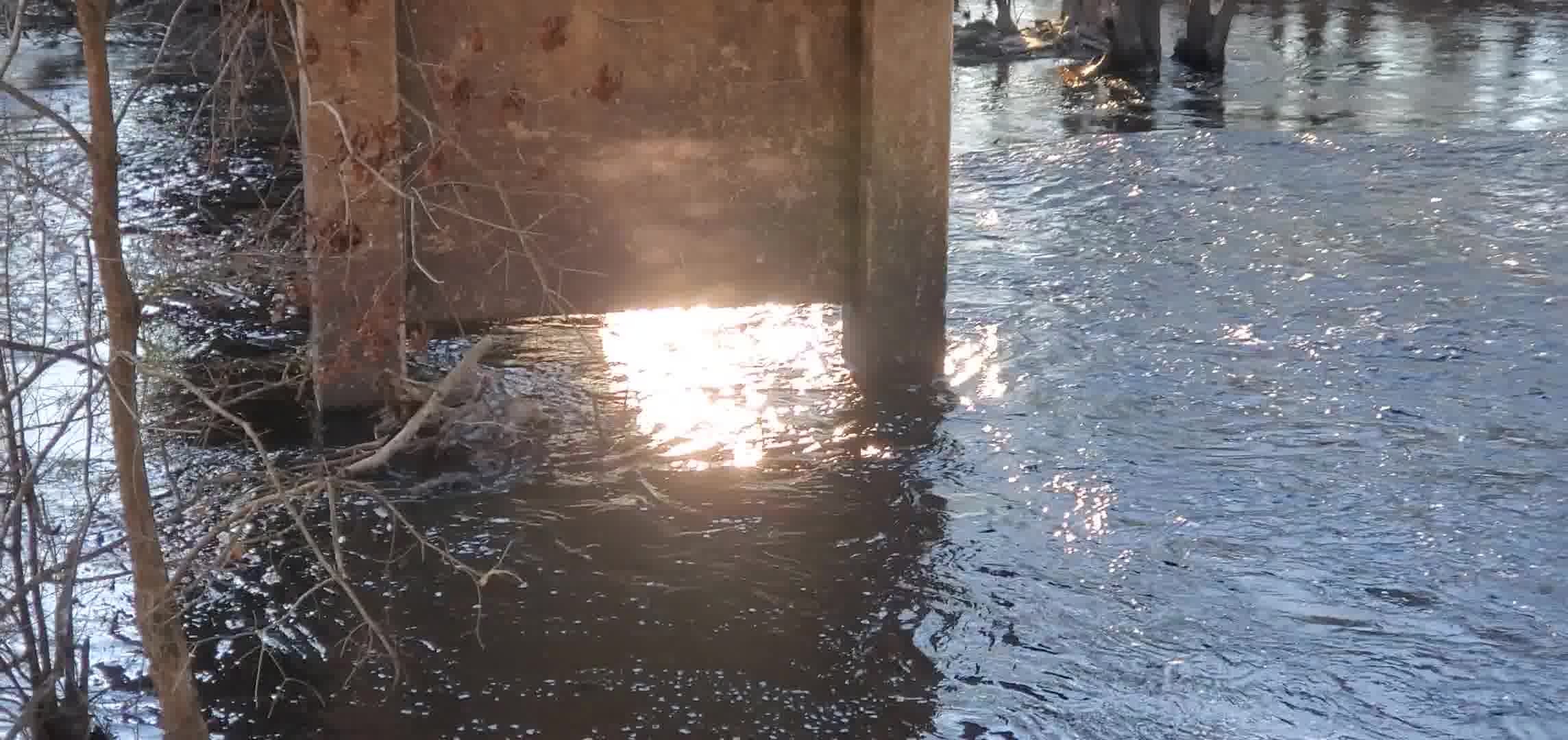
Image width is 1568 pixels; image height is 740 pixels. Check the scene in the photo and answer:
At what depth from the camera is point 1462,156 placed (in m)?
15.0

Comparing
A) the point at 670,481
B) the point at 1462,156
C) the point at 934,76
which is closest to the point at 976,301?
the point at 934,76

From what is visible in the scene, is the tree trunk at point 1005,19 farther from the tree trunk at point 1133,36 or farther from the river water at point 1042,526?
the river water at point 1042,526

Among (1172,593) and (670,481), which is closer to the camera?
(1172,593)

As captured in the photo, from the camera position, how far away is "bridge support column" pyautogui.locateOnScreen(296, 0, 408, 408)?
7.58 meters

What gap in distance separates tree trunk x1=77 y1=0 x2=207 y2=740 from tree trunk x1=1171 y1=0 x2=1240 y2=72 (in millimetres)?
18968

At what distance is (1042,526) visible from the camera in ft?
23.7

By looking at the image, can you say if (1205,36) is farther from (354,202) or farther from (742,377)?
(354,202)

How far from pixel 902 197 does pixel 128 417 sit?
16.2ft

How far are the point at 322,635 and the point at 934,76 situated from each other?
428 cm

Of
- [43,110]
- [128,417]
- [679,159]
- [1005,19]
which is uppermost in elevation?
[1005,19]

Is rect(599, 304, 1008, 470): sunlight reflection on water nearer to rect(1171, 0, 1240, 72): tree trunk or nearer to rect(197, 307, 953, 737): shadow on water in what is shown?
rect(197, 307, 953, 737): shadow on water

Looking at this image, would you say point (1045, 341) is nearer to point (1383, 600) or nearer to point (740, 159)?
point (740, 159)

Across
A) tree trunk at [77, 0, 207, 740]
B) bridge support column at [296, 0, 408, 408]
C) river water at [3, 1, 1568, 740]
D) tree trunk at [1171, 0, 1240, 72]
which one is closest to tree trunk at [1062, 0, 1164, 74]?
tree trunk at [1171, 0, 1240, 72]

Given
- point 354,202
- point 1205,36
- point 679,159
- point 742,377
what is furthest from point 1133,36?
point 354,202
